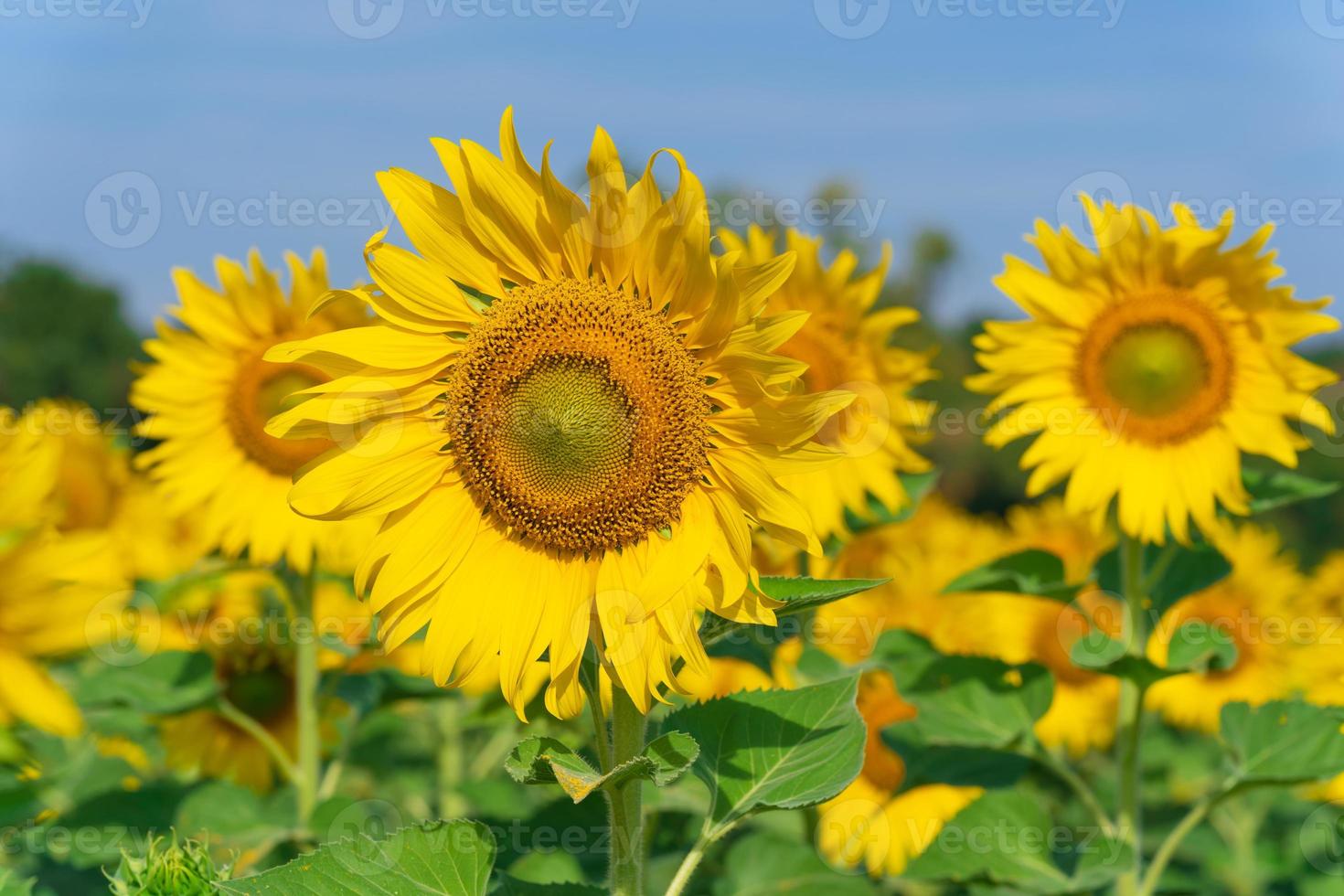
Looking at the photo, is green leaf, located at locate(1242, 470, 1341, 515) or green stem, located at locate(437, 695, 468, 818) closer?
green leaf, located at locate(1242, 470, 1341, 515)

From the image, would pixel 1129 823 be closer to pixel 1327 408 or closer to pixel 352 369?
pixel 1327 408

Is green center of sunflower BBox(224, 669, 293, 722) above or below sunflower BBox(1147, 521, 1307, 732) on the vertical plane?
below

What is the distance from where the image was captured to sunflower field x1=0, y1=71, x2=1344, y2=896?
81.4 inches

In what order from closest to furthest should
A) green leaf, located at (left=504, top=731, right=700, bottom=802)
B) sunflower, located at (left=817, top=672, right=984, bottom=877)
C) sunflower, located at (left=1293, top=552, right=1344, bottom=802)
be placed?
1. green leaf, located at (left=504, top=731, right=700, bottom=802)
2. sunflower, located at (left=817, top=672, right=984, bottom=877)
3. sunflower, located at (left=1293, top=552, right=1344, bottom=802)

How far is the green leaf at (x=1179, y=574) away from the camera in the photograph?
3551 millimetres

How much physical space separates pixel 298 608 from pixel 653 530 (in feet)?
6.91

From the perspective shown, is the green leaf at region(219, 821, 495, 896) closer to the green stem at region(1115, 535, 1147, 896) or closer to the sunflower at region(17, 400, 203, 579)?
the green stem at region(1115, 535, 1147, 896)

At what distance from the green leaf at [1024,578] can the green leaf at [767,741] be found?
1.22 meters

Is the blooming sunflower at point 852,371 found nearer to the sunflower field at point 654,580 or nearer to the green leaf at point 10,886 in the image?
the sunflower field at point 654,580

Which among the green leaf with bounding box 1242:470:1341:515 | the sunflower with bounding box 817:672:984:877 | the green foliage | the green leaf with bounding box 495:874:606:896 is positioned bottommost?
the sunflower with bounding box 817:672:984:877

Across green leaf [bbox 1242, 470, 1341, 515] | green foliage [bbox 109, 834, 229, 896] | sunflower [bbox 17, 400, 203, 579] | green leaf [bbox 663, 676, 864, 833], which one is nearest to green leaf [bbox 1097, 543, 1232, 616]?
green leaf [bbox 1242, 470, 1341, 515]

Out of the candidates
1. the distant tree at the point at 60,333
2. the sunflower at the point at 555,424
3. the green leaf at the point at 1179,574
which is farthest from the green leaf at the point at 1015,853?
the distant tree at the point at 60,333

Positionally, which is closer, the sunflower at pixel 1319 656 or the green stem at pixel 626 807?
the green stem at pixel 626 807

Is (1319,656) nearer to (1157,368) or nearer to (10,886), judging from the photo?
(1157,368)
